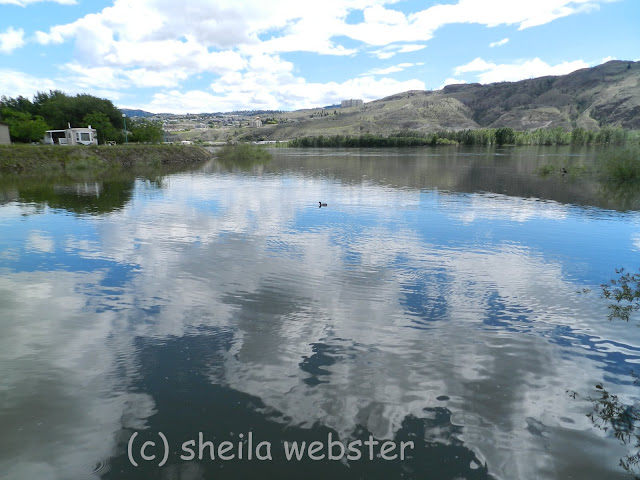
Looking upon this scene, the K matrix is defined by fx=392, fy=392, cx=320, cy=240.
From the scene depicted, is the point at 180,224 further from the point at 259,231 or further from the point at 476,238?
the point at 476,238

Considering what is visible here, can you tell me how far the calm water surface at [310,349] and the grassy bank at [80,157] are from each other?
5398 cm

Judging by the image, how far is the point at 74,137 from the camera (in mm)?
98125

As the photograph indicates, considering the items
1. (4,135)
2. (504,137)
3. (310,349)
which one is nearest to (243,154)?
(4,135)

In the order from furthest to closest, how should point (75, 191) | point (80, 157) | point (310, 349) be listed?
1. point (80, 157)
2. point (75, 191)
3. point (310, 349)

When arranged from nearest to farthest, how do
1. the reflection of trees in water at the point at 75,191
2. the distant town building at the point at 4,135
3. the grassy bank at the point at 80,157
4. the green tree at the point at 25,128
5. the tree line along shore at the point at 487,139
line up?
the reflection of trees in water at the point at 75,191 < the grassy bank at the point at 80,157 < the distant town building at the point at 4,135 < the green tree at the point at 25,128 < the tree line along shore at the point at 487,139

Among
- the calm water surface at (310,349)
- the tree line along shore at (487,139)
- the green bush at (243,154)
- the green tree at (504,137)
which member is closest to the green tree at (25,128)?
the green bush at (243,154)

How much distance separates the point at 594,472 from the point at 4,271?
2389 centimetres

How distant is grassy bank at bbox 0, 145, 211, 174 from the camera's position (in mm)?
69500

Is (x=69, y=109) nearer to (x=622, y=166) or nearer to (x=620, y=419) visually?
(x=622, y=166)

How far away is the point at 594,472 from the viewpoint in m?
7.73

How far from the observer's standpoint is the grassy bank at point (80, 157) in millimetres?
69500

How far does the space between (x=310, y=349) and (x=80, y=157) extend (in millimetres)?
85729

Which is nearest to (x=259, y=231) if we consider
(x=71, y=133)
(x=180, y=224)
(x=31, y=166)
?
(x=180, y=224)

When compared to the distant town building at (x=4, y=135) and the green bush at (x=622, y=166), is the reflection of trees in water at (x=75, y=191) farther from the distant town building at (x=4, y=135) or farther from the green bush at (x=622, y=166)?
the green bush at (x=622, y=166)
